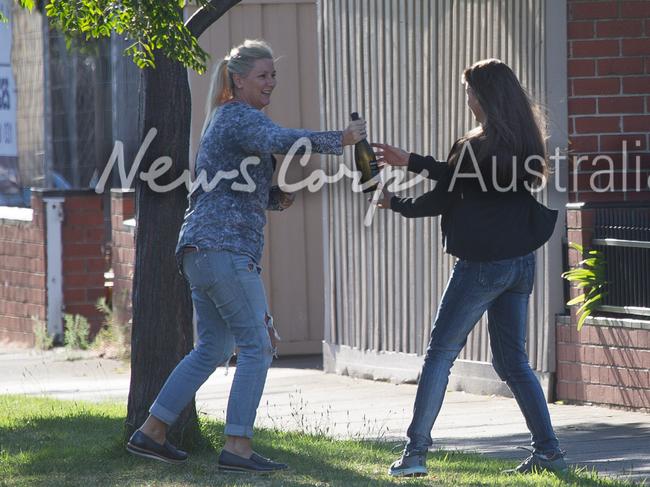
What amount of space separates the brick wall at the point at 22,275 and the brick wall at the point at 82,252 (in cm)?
24

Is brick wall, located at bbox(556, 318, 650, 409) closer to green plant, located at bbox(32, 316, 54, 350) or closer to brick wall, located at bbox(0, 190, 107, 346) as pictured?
brick wall, located at bbox(0, 190, 107, 346)

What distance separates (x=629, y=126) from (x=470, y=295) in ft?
10.9

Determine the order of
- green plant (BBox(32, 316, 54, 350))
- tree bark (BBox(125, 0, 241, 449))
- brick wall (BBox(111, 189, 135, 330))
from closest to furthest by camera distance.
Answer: tree bark (BBox(125, 0, 241, 449)) → brick wall (BBox(111, 189, 135, 330)) → green plant (BBox(32, 316, 54, 350))

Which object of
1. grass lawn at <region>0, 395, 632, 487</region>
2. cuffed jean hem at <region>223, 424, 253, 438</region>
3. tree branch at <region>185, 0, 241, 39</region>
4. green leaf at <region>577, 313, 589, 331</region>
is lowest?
grass lawn at <region>0, 395, 632, 487</region>

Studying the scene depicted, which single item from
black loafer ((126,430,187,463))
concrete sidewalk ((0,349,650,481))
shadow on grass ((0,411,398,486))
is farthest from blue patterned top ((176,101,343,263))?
concrete sidewalk ((0,349,650,481))

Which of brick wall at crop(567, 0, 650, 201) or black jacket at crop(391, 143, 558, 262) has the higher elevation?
brick wall at crop(567, 0, 650, 201)

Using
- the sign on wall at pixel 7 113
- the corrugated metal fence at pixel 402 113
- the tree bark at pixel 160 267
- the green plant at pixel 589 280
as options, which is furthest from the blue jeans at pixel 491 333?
the sign on wall at pixel 7 113

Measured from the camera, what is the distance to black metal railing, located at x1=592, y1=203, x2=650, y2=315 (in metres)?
8.70

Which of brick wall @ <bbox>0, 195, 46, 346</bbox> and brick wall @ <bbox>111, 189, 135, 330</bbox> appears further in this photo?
brick wall @ <bbox>0, 195, 46, 346</bbox>

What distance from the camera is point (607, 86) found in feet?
29.8

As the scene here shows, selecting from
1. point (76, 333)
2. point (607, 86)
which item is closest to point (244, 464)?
point (607, 86)

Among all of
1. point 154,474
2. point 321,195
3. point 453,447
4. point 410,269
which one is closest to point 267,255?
point 321,195

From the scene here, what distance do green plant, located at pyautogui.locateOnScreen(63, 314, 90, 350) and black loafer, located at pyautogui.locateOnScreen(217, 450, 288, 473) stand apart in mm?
7273

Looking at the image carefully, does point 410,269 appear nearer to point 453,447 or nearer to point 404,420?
point 404,420
